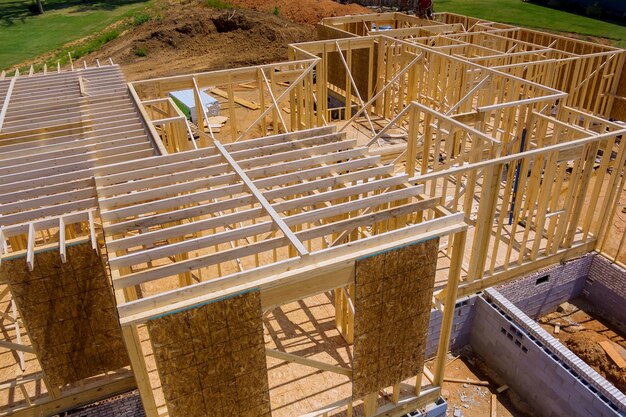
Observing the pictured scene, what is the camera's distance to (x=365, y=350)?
601 centimetres

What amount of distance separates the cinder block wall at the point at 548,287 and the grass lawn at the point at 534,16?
24.6 meters

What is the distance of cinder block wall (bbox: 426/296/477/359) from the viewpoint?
889 centimetres

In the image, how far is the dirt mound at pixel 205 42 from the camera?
27.8 meters

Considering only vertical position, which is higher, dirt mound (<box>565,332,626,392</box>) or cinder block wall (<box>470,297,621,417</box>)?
cinder block wall (<box>470,297,621,417</box>)

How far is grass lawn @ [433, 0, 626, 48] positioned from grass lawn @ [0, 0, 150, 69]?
97.2ft

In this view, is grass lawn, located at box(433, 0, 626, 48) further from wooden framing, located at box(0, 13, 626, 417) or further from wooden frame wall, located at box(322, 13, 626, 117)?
wooden framing, located at box(0, 13, 626, 417)

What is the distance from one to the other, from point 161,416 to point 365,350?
2.82 m

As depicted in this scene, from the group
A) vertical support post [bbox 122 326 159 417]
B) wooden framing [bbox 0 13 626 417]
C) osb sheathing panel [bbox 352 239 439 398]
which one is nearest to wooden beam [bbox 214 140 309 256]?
wooden framing [bbox 0 13 626 417]

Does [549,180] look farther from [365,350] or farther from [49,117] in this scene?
[49,117]

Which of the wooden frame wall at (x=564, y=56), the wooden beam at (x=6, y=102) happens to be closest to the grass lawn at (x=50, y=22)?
the wooden beam at (x=6, y=102)

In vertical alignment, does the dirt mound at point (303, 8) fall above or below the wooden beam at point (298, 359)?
above

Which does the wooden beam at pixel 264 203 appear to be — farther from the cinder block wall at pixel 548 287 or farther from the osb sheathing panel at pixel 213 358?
the cinder block wall at pixel 548 287

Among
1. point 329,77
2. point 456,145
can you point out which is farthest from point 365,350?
point 329,77

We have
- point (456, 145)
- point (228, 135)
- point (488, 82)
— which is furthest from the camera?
point (228, 135)
